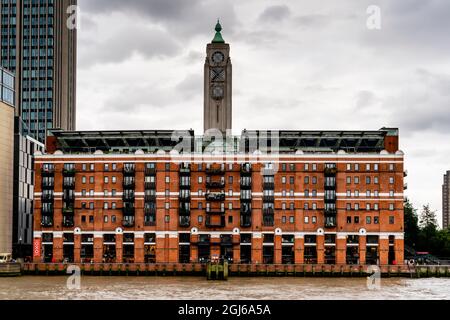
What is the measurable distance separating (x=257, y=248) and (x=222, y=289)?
3710 centimetres

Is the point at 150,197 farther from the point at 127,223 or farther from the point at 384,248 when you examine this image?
the point at 384,248

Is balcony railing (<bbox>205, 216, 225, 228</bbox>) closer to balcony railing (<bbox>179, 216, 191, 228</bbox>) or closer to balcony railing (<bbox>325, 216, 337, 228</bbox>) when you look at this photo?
balcony railing (<bbox>179, 216, 191, 228</bbox>)

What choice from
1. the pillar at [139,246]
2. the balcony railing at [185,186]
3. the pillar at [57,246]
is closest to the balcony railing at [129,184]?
the pillar at [139,246]

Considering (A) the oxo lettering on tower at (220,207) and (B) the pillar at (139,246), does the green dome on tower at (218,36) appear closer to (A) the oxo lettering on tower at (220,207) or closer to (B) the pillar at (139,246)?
(A) the oxo lettering on tower at (220,207)

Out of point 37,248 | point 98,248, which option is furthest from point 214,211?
point 37,248

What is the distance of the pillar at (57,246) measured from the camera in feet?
368

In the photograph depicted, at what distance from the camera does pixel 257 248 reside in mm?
112000

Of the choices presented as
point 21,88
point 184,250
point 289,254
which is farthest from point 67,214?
point 21,88

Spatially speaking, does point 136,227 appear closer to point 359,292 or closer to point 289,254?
point 289,254

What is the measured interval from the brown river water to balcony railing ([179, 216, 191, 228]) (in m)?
19.0

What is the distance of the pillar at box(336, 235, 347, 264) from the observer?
110688 mm

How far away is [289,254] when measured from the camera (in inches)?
4419

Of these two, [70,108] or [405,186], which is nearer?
[405,186]

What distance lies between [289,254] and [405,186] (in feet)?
74.7
